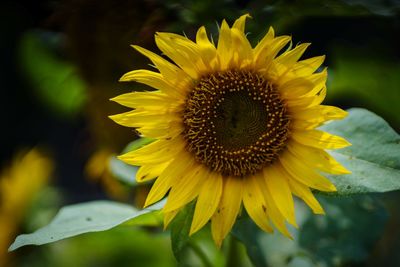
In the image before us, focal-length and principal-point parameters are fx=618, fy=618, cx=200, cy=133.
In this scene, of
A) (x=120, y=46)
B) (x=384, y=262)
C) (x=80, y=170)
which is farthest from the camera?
(x=80, y=170)

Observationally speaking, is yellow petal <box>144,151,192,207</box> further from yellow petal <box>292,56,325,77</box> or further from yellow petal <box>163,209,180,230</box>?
yellow petal <box>292,56,325,77</box>

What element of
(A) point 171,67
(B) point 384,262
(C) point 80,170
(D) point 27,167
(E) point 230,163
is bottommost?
(C) point 80,170

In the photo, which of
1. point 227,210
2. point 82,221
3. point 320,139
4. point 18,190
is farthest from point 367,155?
point 18,190

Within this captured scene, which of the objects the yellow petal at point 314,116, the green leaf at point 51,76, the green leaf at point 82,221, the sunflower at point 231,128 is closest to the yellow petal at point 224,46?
the sunflower at point 231,128

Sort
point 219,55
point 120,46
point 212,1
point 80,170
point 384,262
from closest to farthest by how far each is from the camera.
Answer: point 219,55 < point 212,1 < point 120,46 < point 384,262 < point 80,170

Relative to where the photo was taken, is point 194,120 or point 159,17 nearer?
point 194,120

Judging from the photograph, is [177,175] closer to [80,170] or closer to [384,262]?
[384,262]

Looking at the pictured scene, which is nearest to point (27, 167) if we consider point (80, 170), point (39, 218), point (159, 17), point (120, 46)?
point (39, 218)

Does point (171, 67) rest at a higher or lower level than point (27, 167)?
higher
